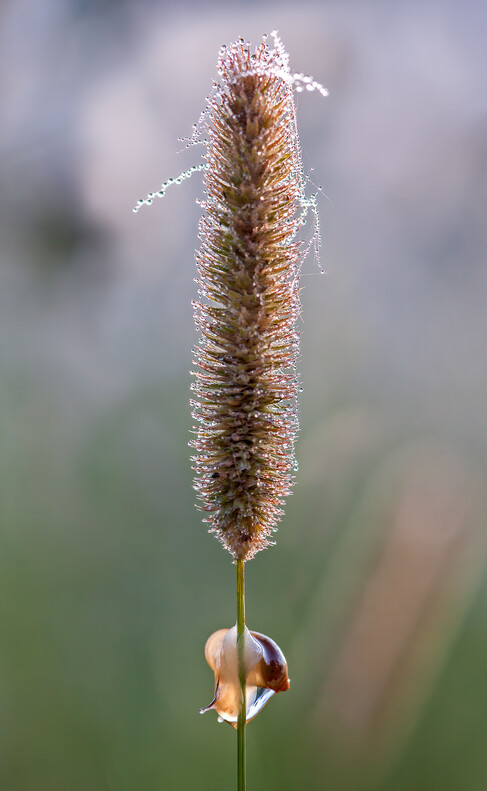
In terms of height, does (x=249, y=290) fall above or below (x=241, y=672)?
above

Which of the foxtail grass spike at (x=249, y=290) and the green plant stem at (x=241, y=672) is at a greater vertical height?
the foxtail grass spike at (x=249, y=290)

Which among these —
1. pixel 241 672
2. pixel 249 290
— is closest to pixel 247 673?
pixel 241 672

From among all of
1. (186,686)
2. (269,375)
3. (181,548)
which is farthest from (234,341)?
(186,686)

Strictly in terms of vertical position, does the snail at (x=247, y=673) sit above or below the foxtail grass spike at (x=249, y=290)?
below

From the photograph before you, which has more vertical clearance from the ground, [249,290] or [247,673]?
[249,290]

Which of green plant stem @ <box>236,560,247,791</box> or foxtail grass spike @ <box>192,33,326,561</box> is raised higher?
foxtail grass spike @ <box>192,33,326,561</box>

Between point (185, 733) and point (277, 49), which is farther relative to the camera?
point (185, 733)

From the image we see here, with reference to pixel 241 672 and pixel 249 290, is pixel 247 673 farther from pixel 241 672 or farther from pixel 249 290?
pixel 249 290

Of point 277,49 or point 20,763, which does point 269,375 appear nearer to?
point 277,49
